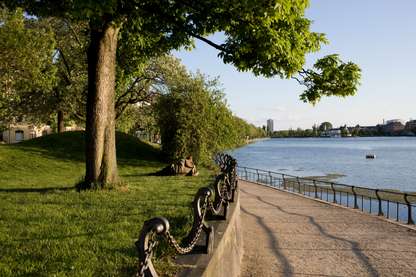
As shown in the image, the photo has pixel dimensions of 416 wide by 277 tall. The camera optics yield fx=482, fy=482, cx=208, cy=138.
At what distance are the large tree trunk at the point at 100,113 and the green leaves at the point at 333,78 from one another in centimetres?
569

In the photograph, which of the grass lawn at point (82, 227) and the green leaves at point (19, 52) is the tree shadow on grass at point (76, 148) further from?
the grass lawn at point (82, 227)

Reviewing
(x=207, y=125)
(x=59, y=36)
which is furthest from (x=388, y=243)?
(x=59, y=36)

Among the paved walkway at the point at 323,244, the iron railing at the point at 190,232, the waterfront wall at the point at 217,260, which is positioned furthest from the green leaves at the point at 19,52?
the waterfront wall at the point at 217,260

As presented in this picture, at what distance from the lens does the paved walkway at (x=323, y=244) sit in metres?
8.98

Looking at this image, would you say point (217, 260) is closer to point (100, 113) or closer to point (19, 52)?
point (100, 113)

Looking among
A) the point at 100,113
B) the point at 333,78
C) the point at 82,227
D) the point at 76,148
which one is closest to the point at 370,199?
the point at 333,78

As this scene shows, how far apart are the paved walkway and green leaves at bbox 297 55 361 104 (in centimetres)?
390

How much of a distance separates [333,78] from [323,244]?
212 inches

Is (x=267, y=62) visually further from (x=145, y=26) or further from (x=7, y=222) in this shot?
(x=7, y=222)

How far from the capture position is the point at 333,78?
46.6 ft

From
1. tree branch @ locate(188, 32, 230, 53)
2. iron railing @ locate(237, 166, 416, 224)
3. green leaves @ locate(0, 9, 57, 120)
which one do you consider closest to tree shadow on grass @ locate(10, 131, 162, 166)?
green leaves @ locate(0, 9, 57, 120)

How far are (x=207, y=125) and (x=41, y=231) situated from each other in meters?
24.5

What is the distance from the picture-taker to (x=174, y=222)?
28.2ft

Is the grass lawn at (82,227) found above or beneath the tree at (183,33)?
beneath
